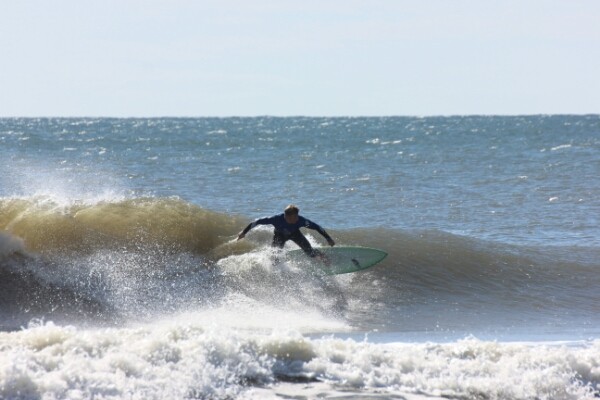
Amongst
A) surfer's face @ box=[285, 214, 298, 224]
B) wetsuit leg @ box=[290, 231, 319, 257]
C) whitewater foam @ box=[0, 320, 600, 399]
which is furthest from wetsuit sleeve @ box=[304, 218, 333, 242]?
whitewater foam @ box=[0, 320, 600, 399]

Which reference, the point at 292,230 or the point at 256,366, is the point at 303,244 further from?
the point at 256,366

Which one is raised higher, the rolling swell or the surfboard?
the surfboard

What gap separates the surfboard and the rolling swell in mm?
204

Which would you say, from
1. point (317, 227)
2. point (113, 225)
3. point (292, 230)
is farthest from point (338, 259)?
point (113, 225)

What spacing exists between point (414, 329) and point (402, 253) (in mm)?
4537

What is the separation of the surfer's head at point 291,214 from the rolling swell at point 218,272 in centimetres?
70

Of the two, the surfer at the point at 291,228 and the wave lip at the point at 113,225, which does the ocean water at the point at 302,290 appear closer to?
the wave lip at the point at 113,225

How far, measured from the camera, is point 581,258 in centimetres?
1666

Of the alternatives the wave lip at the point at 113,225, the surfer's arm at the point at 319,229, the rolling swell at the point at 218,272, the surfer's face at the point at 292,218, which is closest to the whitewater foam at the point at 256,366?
the rolling swell at the point at 218,272

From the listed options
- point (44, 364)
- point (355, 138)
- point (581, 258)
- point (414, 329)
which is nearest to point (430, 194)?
point (581, 258)

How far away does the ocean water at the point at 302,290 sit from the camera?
28.0ft

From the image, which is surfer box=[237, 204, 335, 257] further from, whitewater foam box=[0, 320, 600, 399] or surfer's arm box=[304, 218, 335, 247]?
whitewater foam box=[0, 320, 600, 399]

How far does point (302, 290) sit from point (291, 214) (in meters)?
1.17

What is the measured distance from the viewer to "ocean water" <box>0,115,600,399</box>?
852 cm
